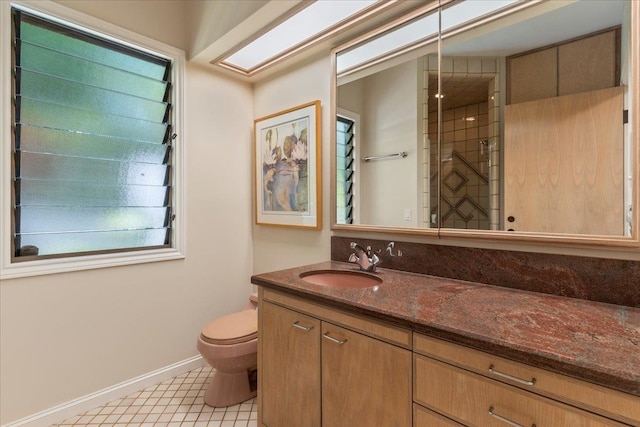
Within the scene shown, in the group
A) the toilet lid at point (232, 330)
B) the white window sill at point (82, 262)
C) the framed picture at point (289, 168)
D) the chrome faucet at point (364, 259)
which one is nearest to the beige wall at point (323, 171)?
the framed picture at point (289, 168)

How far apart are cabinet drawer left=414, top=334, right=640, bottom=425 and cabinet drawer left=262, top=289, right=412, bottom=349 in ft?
0.24

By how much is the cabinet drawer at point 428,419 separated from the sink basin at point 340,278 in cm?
67

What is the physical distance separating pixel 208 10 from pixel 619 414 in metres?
2.66

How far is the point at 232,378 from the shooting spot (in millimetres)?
1961

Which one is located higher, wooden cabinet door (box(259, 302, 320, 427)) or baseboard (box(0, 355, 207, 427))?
wooden cabinet door (box(259, 302, 320, 427))

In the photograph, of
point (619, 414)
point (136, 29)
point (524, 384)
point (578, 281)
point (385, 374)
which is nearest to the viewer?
point (619, 414)

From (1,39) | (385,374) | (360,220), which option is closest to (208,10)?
(1,39)

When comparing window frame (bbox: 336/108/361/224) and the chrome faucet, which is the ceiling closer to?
window frame (bbox: 336/108/361/224)

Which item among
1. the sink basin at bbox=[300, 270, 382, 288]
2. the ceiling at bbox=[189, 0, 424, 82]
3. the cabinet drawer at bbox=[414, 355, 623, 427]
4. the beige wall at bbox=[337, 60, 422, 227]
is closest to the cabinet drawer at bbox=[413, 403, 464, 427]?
the cabinet drawer at bbox=[414, 355, 623, 427]

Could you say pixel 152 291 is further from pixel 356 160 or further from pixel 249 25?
pixel 249 25

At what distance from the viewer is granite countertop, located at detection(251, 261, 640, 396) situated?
2.34 ft

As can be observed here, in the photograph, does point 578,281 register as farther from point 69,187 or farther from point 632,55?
point 69,187

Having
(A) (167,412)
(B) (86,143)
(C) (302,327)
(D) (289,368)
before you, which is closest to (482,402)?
(C) (302,327)

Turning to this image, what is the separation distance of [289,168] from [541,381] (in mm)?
1885
